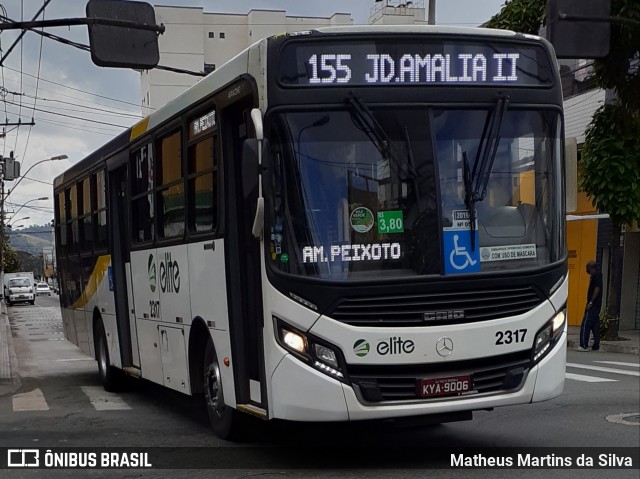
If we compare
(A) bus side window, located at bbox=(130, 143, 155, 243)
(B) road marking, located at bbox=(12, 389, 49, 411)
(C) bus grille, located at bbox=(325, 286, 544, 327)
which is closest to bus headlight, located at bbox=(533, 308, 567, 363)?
(C) bus grille, located at bbox=(325, 286, 544, 327)

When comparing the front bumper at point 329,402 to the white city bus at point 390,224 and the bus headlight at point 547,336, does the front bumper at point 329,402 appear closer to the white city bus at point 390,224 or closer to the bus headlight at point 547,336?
the white city bus at point 390,224

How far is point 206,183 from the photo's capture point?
27.8ft

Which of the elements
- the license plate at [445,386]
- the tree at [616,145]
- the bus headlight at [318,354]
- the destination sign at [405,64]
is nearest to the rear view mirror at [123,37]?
the destination sign at [405,64]

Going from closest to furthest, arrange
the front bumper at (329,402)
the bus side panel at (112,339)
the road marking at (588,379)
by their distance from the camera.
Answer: the front bumper at (329,402) < the bus side panel at (112,339) < the road marking at (588,379)

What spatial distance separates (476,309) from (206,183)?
2.73 metres

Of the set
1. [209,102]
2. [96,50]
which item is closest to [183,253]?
[209,102]

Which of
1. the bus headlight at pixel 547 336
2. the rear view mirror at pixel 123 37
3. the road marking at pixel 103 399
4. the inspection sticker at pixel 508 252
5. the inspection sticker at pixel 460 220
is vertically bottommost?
the road marking at pixel 103 399

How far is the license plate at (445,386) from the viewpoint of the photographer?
7.02m

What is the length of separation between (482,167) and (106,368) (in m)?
7.90

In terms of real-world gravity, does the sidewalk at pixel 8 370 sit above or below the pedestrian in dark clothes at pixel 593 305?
below

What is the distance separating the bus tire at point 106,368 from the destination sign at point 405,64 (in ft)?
23.4

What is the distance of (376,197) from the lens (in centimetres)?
705

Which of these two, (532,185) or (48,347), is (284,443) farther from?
(48,347)

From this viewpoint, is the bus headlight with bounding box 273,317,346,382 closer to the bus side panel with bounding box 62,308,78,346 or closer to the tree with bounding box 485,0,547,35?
the bus side panel with bounding box 62,308,78,346
